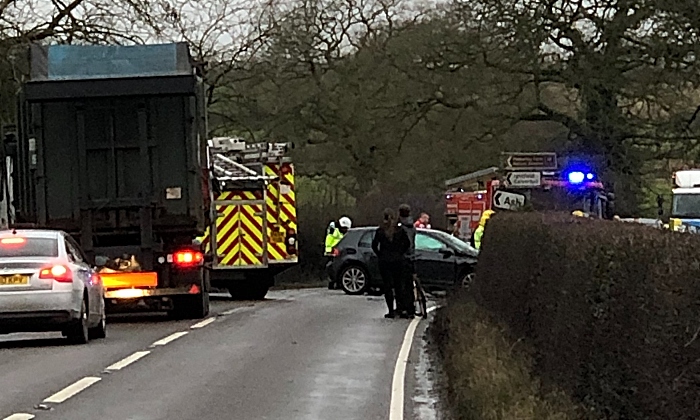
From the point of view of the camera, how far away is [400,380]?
14.3 meters

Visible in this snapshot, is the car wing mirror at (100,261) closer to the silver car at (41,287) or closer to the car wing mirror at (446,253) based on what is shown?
the silver car at (41,287)

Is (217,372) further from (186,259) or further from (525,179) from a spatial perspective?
(525,179)

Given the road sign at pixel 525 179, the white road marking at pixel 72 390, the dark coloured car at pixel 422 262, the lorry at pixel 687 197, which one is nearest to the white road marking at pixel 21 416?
the white road marking at pixel 72 390

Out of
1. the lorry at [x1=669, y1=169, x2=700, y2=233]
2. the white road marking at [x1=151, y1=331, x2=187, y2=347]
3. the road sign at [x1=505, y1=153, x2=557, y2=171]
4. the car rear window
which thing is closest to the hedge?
the white road marking at [x1=151, y1=331, x2=187, y2=347]

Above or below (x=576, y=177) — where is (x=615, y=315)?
below

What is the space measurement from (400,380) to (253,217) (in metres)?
17.2

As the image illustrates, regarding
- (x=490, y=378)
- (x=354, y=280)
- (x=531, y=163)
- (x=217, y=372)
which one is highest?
(x=531, y=163)

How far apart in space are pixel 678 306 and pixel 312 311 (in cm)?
1791

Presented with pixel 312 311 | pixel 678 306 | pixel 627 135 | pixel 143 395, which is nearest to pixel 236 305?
pixel 312 311

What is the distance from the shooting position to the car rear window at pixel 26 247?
60.5 feet

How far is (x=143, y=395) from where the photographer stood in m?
13.0

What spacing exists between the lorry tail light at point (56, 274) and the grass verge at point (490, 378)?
4.34m

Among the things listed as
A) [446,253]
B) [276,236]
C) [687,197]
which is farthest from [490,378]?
[687,197]

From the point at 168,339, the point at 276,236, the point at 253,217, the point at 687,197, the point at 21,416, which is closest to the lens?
the point at 21,416
